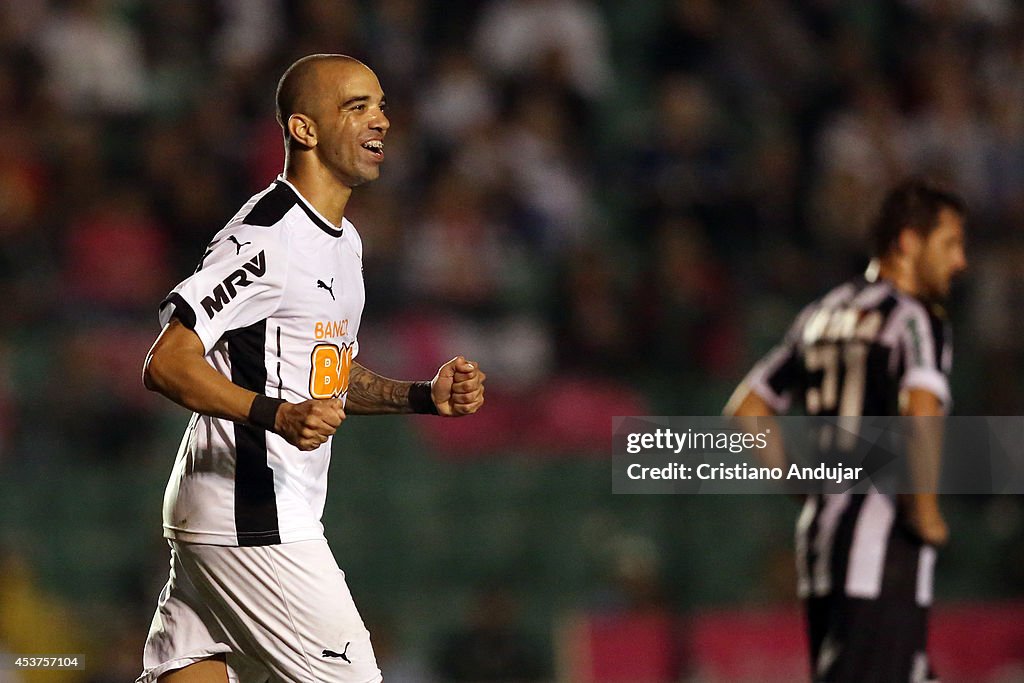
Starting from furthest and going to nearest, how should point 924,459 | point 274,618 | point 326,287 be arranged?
1. point 924,459
2. point 326,287
3. point 274,618

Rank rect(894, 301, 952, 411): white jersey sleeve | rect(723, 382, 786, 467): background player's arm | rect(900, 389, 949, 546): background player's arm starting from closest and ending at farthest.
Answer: rect(900, 389, 949, 546): background player's arm, rect(894, 301, 952, 411): white jersey sleeve, rect(723, 382, 786, 467): background player's arm

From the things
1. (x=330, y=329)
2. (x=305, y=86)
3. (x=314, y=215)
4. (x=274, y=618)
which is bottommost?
A: (x=274, y=618)

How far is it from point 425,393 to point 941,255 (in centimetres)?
204

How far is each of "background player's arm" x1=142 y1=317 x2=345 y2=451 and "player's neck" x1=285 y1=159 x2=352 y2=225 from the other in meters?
0.55

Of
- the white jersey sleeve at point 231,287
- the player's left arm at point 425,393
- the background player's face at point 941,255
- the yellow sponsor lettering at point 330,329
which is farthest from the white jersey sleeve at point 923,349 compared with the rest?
the white jersey sleeve at point 231,287

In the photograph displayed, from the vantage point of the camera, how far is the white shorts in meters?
3.52

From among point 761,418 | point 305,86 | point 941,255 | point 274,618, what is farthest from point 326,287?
point 941,255

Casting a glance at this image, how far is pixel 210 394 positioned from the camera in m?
3.21

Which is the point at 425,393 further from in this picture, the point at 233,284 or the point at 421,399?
the point at 233,284

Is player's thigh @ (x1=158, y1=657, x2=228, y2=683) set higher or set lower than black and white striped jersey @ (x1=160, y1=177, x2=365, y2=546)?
lower

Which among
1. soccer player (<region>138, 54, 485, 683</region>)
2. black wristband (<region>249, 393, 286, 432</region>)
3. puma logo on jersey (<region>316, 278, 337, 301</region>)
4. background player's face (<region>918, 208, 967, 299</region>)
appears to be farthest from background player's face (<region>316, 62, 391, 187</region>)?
background player's face (<region>918, 208, 967, 299</region>)

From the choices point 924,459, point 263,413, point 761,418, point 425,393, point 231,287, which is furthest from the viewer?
point 761,418

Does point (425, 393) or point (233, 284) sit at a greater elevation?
point (233, 284)

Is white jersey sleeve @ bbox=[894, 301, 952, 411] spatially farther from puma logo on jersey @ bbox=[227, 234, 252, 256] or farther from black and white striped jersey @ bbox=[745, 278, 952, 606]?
puma logo on jersey @ bbox=[227, 234, 252, 256]
